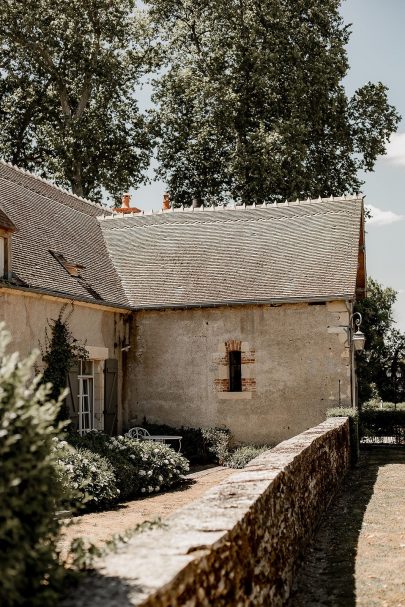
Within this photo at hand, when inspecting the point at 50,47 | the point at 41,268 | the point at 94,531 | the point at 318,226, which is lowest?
the point at 94,531

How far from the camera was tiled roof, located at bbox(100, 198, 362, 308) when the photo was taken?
17.3 metres

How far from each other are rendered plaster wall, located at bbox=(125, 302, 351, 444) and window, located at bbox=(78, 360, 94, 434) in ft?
4.87

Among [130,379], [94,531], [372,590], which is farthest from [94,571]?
[130,379]

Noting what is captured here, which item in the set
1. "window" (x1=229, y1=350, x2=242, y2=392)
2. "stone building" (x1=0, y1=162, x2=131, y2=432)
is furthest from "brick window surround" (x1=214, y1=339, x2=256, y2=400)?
"stone building" (x1=0, y1=162, x2=131, y2=432)

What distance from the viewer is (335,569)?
7.39m

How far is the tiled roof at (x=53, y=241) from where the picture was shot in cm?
1510

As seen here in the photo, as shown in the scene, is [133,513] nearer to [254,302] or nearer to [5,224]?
[5,224]

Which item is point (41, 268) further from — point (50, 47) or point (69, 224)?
point (50, 47)

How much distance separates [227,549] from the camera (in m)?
4.34

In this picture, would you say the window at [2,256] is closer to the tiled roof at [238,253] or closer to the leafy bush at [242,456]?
the tiled roof at [238,253]

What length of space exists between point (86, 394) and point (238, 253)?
5.67 m

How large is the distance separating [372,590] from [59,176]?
26760 millimetres

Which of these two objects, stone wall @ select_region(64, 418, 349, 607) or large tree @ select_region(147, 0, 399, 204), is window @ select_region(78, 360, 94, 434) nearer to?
stone wall @ select_region(64, 418, 349, 607)

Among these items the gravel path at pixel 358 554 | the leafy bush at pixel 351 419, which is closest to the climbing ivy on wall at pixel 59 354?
the leafy bush at pixel 351 419
